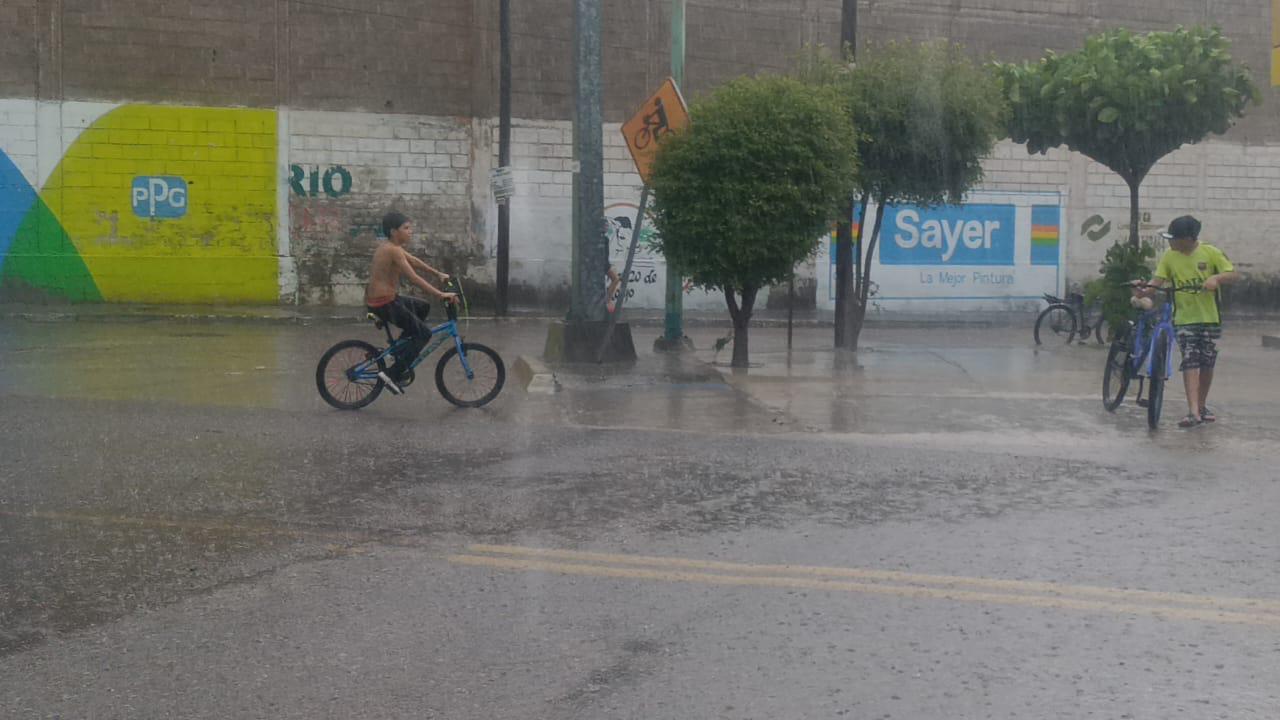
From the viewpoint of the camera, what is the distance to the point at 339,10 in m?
27.6

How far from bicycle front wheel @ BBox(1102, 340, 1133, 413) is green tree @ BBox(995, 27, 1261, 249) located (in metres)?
9.12

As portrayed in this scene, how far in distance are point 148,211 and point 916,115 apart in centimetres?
1518

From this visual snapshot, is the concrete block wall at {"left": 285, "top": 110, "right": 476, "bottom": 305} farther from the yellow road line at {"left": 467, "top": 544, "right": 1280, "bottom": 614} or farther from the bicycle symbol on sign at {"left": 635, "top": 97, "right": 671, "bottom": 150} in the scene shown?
the yellow road line at {"left": 467, "top": 544, "right": 1280, "bottom": 614}

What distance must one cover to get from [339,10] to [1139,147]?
1482 centimetres

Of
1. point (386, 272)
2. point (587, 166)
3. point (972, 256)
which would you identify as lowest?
point (386, 272)

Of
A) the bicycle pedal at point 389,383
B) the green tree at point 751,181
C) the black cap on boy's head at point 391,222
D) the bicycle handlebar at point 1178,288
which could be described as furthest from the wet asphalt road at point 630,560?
the green tree at point 751,181

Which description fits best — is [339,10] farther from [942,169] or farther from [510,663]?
[510,663]

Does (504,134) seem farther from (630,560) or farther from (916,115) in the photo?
(630,560)

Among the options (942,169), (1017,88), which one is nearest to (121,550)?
(942,169)

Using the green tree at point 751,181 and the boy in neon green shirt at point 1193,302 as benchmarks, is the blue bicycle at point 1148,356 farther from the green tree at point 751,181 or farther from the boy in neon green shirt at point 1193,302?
the green tree at point 751,181

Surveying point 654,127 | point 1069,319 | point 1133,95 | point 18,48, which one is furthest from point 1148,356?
point 18,48

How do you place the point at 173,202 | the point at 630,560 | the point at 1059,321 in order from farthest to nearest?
the point at 173,202, the point at 1059,321, the point at 630,560

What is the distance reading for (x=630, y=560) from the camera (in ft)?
22.3

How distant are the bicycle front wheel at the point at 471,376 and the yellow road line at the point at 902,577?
5419 millimetres
